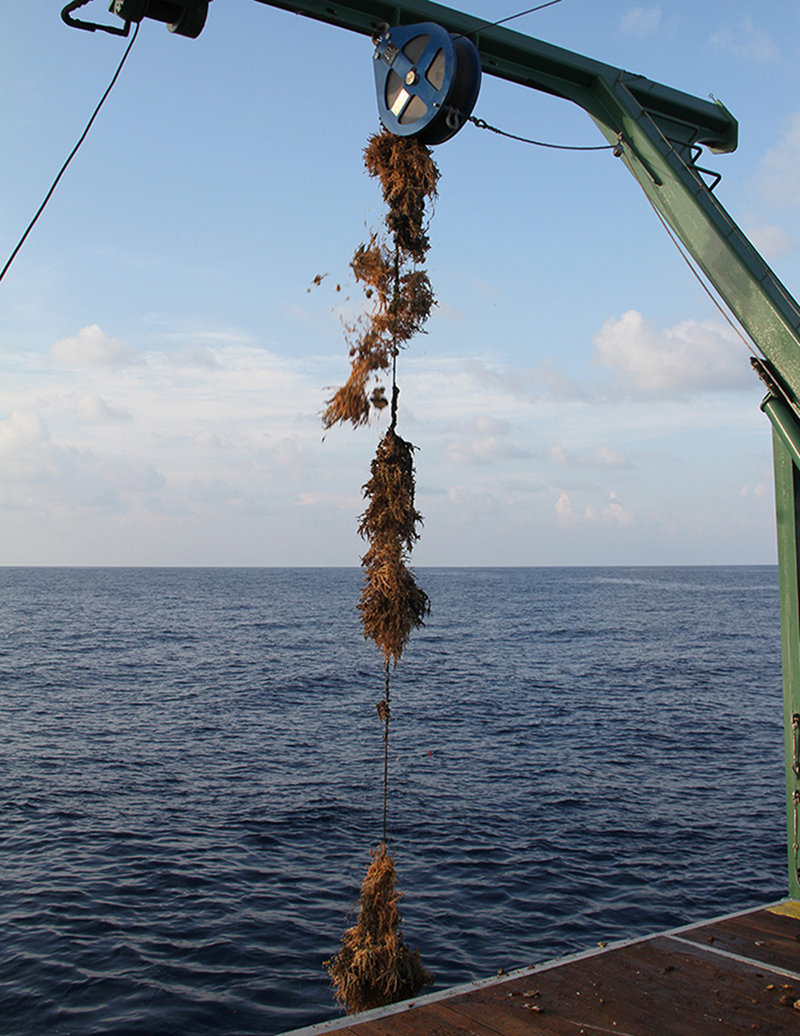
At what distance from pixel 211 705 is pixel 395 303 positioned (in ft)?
89.3

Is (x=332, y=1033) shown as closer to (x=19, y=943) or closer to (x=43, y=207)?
(x=43, y=207)

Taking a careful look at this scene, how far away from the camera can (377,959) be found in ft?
21.7

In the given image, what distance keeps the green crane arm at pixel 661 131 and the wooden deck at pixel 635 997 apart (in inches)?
187

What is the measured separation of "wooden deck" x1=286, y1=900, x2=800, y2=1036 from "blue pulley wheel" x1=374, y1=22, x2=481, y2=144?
6571mm

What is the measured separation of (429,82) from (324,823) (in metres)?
14.7

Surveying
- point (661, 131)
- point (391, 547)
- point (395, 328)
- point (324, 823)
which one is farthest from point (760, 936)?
point (324, 823)

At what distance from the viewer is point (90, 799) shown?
1905cm

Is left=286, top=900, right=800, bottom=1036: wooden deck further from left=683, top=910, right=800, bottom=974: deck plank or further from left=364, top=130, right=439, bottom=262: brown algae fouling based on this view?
left=364, top=130, right=439, bottom=262: brown algae fouling

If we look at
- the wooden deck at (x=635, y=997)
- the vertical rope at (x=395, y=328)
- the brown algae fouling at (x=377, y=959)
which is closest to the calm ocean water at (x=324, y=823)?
the brown algae fouling at (x=377, y=959)

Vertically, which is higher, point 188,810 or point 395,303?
point 395,303

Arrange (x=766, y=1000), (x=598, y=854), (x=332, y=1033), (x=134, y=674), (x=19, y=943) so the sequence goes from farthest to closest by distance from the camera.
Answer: (x=134, y=674) → (x=598, y=854) → (x=19, y=943) → (x=766, y=1000) → (x=332, y=1033)

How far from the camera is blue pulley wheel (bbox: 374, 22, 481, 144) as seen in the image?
6.21 metres

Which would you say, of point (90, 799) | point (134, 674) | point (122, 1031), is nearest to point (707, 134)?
point (122, 1031)

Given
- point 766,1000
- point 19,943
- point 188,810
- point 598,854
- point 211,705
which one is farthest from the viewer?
point 211,705
